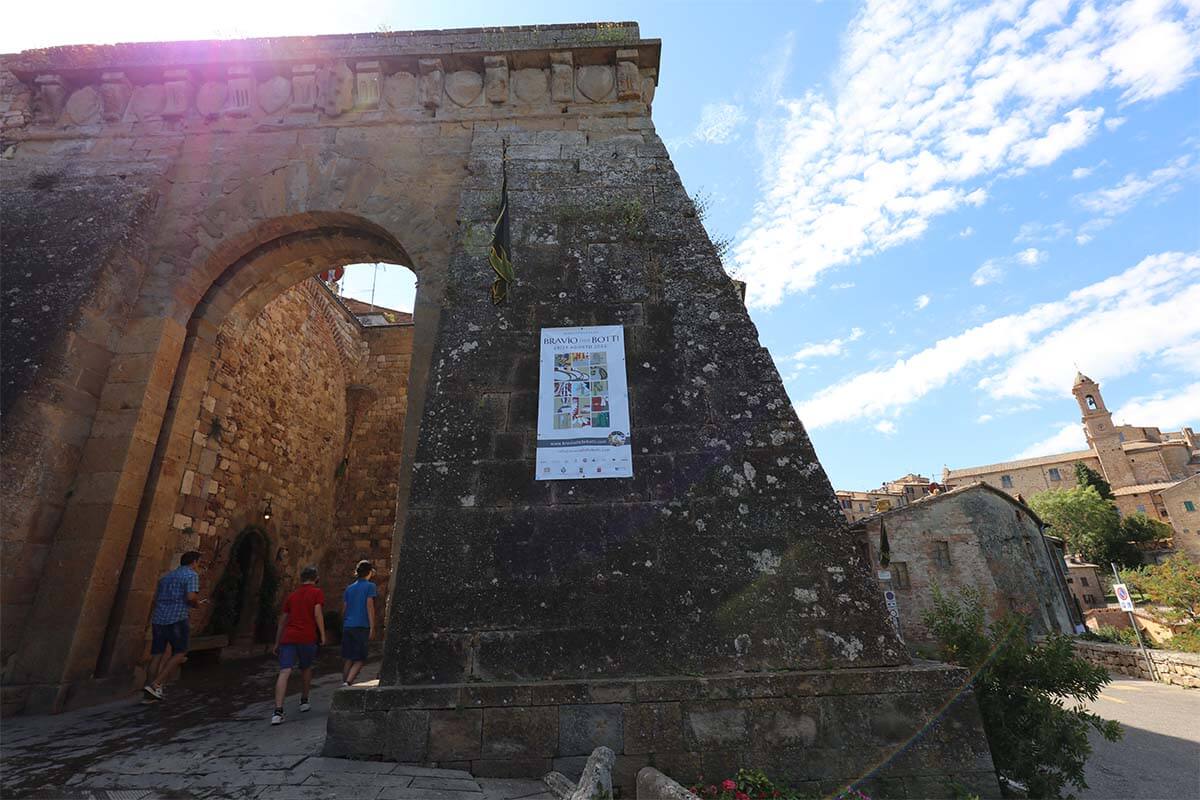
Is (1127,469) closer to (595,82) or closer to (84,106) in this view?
(595,82)

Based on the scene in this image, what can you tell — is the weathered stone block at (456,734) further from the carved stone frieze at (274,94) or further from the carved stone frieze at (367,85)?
the carved stone frieze at (274,94)

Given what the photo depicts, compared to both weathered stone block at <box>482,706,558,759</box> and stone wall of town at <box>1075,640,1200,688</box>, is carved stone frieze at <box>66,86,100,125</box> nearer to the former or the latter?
weathered stone block at <box>482,706,558,759</box>

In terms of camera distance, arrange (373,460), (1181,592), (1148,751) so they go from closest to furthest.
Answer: (1148,751) < (373,460) < (1181,592)

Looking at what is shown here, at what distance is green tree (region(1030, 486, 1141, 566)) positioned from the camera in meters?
36.8

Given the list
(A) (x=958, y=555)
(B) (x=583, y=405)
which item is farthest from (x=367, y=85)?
(A) (x=958, y=555)

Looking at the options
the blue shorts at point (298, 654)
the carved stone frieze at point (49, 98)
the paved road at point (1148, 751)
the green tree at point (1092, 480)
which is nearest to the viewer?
the blue shorts at point (298, 654)

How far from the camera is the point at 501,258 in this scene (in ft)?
16.2

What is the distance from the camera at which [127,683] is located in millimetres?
5141

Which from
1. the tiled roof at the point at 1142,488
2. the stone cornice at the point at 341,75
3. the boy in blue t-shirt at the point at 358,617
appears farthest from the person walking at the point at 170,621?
the tiled roof at the point at 1142,488

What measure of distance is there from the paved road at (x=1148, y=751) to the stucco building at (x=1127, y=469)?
2905 centimetres

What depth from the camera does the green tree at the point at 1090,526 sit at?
121 feet

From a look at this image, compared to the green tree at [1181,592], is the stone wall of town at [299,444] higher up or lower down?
higher up

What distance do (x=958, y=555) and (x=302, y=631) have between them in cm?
1943

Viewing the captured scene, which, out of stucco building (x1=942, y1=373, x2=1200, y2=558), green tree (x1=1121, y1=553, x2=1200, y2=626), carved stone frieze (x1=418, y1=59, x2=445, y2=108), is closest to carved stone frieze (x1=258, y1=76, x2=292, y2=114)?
carved stone frieze (x1=418, y1=59, x2=445, y2=108)
